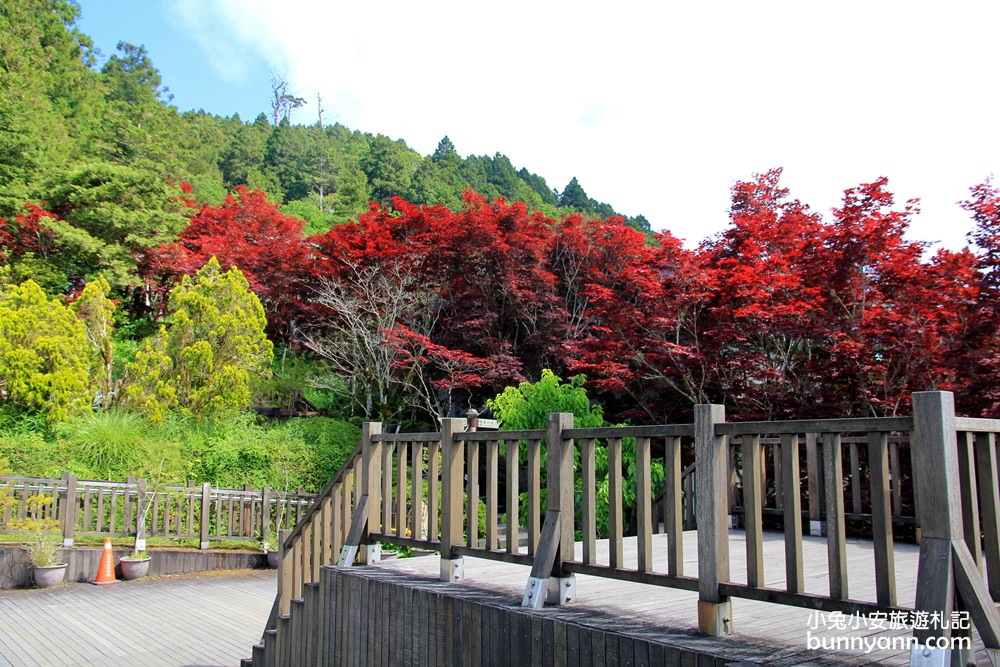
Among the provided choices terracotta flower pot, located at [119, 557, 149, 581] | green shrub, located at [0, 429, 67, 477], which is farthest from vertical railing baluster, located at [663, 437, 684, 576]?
green shrub, located at [0, 429, 67, 477]

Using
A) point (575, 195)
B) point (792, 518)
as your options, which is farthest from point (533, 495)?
point (575, 195)

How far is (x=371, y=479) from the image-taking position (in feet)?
14.4

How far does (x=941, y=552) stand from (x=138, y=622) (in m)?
7.87

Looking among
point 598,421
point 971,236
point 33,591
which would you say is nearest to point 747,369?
point 598,421

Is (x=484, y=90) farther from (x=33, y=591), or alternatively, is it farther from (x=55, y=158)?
(x=55, y=158)

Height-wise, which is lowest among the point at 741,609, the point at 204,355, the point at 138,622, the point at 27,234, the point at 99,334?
the point at 138,622

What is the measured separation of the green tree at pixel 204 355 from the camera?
1223cm

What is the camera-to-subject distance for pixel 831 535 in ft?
7.59

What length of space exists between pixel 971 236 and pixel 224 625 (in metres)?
9.17

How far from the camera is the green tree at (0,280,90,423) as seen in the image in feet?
37.6

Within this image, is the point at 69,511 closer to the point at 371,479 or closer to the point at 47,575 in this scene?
the point at 47,575

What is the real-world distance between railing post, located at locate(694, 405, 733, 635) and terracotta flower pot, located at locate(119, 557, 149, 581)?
30.6 ft

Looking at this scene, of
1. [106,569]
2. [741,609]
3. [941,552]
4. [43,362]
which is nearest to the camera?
[941,552]

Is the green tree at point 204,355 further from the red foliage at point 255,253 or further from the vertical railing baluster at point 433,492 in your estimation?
the vertical railing baluster at point 433,492
